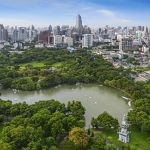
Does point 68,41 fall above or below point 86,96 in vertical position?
above

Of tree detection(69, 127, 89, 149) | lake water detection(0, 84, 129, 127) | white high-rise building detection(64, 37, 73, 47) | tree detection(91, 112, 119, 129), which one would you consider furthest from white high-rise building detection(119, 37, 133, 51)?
tree detection(69, 127, 89, 149)

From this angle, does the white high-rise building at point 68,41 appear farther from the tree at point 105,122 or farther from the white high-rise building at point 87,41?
the tree at point 105,122

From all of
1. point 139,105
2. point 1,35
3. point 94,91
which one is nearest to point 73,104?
point 139,105

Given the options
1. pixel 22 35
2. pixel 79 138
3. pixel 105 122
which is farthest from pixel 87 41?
pixel 79 138

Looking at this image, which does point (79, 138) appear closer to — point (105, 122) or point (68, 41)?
point (105, 122)

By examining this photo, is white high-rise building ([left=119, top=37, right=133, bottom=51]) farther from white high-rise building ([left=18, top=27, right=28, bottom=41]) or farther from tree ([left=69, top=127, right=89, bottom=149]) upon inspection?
tree ([left=69, top=127, right=89, bottom=149])

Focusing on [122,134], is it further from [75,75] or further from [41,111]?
[75,75]

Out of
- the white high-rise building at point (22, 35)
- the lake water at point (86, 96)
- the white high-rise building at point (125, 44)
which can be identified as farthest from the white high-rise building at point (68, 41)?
the lake water at point (86, 96)
